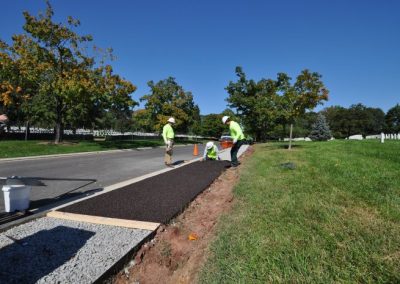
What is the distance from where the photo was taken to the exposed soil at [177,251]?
9.77 ft

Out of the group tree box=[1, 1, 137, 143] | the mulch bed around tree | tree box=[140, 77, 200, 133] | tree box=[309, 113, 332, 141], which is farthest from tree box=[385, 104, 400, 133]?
the mulch bed around tree

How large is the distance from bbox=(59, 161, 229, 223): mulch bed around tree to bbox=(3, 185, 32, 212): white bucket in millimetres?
573

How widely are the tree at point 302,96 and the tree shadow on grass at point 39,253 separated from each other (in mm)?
16742

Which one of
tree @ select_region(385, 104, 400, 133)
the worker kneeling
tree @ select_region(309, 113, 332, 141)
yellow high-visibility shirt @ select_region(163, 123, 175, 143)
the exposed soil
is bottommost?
the exposed soil

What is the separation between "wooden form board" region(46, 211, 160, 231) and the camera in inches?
156

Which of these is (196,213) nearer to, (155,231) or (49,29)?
(155,231)

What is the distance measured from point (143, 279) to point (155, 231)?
978 mm

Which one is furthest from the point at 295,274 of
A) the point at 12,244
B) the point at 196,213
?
the point at 12,244

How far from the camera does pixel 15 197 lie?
14.4 ft

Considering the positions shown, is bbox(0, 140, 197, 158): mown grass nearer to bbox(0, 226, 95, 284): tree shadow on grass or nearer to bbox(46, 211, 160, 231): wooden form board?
bbox(46, 211, 160, 231): wooden form board

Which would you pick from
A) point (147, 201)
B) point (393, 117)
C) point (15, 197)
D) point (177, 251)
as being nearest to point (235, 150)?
point (147, 201)

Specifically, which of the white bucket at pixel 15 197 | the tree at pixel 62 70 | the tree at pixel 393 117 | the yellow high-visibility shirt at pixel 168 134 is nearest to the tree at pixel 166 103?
the tree at pixel 62 70

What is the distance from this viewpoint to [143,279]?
9.68 feet

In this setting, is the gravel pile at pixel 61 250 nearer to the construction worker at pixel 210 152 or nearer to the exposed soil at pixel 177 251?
the exposed soil at pixel 177 251
